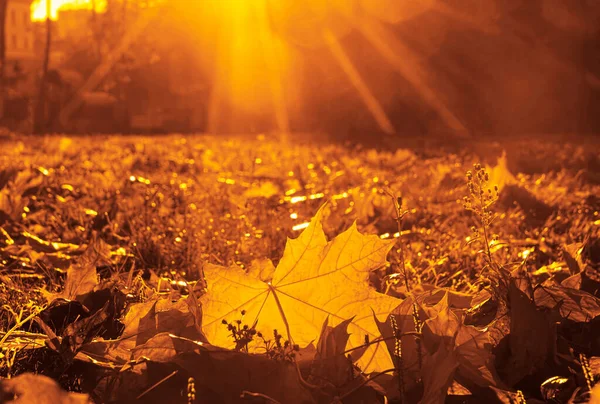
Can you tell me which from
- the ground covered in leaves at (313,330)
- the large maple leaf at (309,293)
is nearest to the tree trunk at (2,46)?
the ground covered in leaves at (313,330)

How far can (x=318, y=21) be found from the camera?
11.3 metres

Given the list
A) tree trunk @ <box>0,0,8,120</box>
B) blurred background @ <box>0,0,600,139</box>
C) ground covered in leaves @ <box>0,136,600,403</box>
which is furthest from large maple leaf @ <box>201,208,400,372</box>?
tree trunk @ <box>0,0,8,120</box>

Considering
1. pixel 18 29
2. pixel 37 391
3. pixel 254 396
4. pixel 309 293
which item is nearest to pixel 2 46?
pixel 309 293

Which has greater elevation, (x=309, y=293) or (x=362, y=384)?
(x=309, y=293)

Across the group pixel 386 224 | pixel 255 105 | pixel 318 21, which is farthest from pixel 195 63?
pixel 386 224

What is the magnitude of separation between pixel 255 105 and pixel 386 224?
11.9 metres

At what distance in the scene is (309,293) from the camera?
1.13 m

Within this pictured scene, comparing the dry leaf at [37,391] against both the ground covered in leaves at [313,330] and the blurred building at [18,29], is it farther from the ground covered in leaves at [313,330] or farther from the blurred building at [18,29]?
the blurred building at [18,29]

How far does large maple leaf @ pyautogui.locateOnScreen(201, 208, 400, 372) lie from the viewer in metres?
1.10

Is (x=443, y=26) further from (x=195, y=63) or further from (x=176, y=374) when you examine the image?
(x=176, y=374)

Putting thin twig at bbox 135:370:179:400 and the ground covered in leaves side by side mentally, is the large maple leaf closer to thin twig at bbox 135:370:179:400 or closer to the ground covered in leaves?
the ground covered in leaves

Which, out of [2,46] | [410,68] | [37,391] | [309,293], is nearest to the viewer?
[37,391]

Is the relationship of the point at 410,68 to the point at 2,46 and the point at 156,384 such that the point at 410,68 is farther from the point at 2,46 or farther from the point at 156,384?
the point at 156,384

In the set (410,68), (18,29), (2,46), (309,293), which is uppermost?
(18,29)
